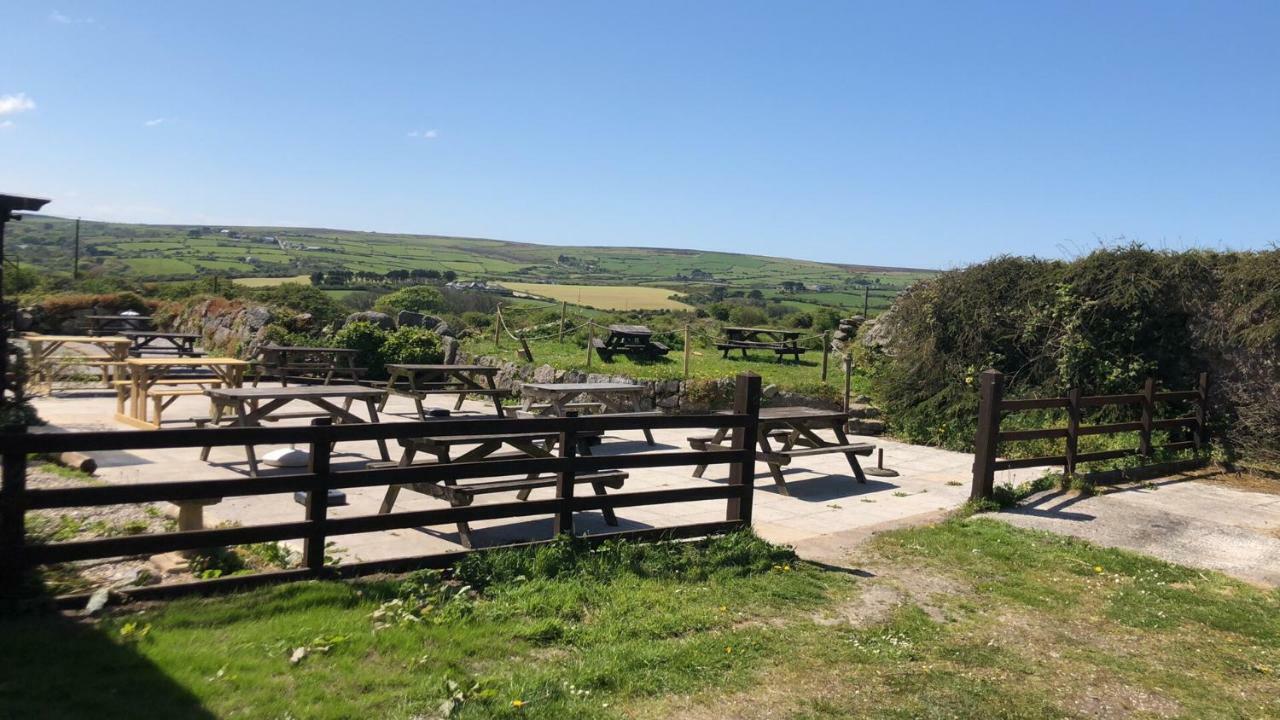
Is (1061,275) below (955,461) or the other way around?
the other way around

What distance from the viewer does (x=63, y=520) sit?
18.4 feet

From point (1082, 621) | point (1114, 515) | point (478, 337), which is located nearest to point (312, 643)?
point (1082, 621)

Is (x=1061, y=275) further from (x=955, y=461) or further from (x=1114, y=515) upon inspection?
(x=1114, y=515)

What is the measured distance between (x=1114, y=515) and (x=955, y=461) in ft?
10.6

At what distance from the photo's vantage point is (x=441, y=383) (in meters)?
16.5

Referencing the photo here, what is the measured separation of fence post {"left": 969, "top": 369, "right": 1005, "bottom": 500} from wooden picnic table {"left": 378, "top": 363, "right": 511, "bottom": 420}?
6.64 meters

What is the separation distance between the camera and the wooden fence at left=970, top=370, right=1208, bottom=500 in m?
8.45

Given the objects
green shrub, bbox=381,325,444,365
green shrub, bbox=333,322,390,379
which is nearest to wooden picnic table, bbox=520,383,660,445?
green shrub, bbox=381,325,444,365

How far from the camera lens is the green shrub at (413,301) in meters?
27.7

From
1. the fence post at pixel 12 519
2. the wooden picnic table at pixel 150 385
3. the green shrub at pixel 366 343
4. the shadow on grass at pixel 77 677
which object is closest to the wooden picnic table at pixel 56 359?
the wooden picnic table at pixel 150 385

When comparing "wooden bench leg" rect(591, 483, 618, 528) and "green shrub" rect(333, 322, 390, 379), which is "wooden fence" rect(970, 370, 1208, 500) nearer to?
"wooden bench leg" rect(591, 483, 618, 528)

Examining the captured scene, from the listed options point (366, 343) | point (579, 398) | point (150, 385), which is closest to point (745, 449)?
point (579, 398)

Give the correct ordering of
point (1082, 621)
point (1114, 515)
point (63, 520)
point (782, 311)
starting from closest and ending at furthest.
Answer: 1. point (1082, 621)
2. point (63, 520)
3. point (1114, 515)
4. point (782, 311)

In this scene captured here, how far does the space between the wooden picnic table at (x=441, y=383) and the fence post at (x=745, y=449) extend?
565cm
